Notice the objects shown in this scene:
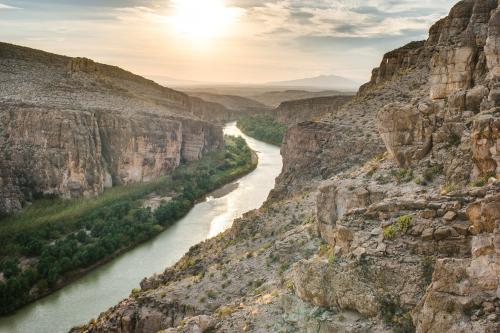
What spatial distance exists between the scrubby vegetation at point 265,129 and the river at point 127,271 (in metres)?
36.9

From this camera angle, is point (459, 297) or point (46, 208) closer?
point (459, 297)

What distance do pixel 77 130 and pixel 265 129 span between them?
53020 millimetres

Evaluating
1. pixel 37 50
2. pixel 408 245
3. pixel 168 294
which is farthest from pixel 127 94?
pixel 408 245

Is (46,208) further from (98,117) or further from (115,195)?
(98,117)

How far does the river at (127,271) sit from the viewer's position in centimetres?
2527

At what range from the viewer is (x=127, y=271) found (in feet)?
103

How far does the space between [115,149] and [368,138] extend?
30.8 m

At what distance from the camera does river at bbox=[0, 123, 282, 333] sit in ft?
82.9

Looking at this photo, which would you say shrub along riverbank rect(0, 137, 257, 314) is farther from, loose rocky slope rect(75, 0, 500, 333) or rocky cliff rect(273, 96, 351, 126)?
rocky cliff rect(273, 96, 351, 126)

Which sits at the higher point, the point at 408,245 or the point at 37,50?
the point at 37,50

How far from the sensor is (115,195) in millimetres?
46062

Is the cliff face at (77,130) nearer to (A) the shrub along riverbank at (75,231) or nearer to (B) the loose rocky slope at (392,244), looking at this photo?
(A) the shrub along riverbank at (75,231)

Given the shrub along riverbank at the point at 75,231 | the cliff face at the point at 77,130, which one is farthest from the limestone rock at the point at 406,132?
the cliff face at the point at 77,130

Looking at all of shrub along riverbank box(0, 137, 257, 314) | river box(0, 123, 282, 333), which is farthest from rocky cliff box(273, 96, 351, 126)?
river box(0, 123, 282, 333)
